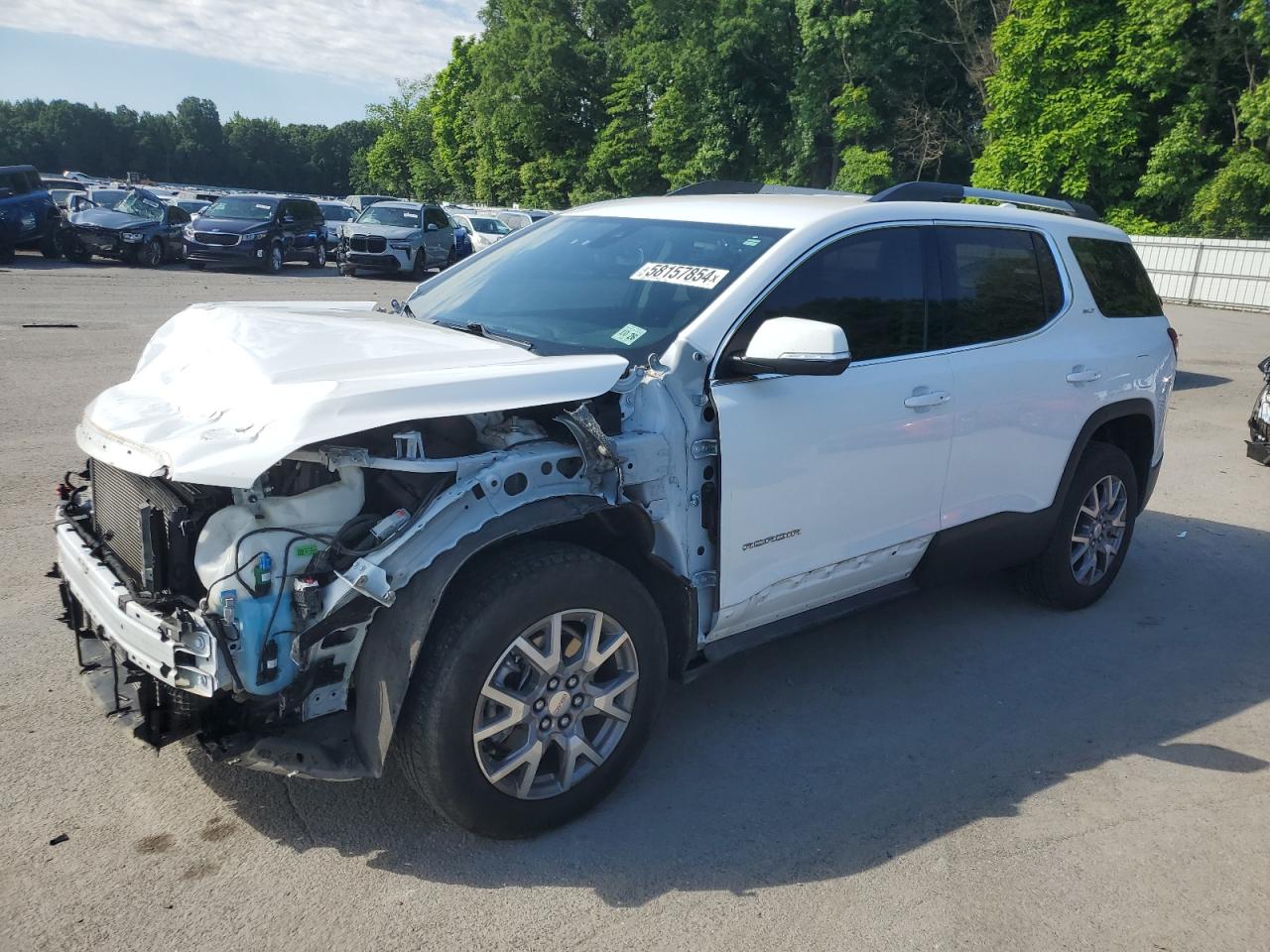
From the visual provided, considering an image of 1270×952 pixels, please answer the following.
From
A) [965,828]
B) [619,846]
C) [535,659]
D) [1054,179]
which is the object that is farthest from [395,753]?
[1054,179]

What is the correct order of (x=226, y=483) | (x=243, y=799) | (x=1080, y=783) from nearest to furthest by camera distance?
(x=226, y=483)
(x=243, y=799)
(x=1080, y=783)

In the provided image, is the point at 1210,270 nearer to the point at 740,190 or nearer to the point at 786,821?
the point at 740,190

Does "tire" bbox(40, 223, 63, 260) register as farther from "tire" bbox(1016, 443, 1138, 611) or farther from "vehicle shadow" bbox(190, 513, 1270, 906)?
"tire" bbox(1016, 443, 1138, 611)

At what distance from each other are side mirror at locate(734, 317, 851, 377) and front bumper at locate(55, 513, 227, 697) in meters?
1.91

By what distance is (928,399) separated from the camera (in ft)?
13.8

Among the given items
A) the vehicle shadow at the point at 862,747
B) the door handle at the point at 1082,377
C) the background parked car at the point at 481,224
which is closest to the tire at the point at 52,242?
the background parked car at the point at 481,224

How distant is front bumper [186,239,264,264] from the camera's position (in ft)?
75.8

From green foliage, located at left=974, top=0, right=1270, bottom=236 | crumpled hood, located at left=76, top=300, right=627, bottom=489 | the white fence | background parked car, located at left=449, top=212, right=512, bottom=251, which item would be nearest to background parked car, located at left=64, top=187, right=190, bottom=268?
background parked car, located at left=449, top=212, right=512, bottom=251

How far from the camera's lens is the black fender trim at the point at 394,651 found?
2.89 metres

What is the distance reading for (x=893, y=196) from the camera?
4.40 m

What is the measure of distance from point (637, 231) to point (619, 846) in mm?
2462

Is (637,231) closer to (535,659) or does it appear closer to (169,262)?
(535,659)

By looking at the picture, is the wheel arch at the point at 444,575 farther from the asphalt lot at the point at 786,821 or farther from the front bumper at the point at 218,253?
the front bumper at the point at 218,253

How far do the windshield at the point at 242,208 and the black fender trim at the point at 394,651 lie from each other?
2324 centimetres
